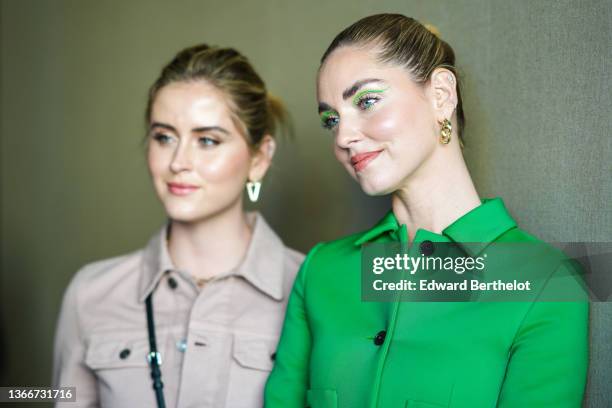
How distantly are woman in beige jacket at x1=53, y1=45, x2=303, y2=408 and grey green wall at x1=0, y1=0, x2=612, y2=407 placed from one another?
0.81ft

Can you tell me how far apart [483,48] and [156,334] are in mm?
1065

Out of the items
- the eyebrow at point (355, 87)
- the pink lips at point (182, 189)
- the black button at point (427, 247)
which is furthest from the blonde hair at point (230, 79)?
the black button at point (427, 247)

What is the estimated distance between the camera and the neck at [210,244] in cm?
181

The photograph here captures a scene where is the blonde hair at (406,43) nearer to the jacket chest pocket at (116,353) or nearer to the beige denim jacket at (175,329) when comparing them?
the beige denim jacket at (175,329)

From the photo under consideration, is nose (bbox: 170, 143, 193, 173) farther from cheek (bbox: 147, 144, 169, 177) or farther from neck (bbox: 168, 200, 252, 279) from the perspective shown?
neck (bbox: 168, 200, 252, 279)

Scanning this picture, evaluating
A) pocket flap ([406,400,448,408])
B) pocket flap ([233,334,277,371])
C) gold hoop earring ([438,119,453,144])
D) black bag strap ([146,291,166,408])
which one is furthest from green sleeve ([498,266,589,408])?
black bag strap ([146,291,166,408])

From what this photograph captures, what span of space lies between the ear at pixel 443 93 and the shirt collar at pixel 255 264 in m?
0.74

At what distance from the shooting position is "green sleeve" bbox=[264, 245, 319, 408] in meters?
1.38

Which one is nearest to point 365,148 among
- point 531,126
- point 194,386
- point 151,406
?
point 531,126

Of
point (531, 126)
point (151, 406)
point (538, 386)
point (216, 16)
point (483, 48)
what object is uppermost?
point (216, 16)

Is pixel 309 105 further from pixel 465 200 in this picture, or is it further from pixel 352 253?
pixel 465 200

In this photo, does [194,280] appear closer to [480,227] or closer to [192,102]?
[192,102]

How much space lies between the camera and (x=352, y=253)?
1.35 metres

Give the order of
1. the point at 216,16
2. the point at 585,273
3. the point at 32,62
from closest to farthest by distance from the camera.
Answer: the point at 585,273, the point at 216,16, the point at 32,62
